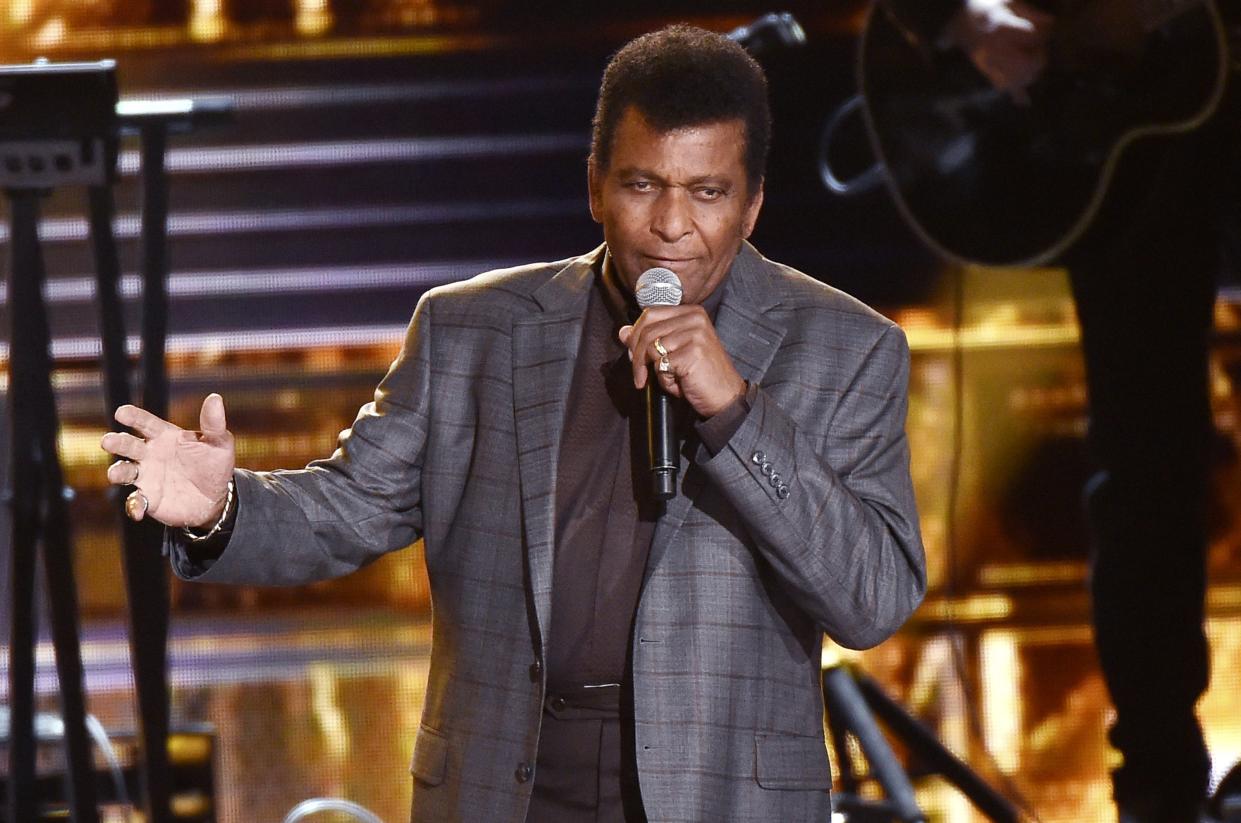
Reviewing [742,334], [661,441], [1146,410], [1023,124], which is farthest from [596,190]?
[1146,410]

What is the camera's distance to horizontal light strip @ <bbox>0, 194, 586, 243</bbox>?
10.6 feet

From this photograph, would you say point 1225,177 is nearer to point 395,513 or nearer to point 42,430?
point 395,513

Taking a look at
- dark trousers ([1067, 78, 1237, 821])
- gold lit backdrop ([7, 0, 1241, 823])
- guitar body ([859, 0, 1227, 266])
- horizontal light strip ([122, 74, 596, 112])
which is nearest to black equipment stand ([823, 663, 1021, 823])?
gold lit backdrop ([7, 0, 1241, 823])

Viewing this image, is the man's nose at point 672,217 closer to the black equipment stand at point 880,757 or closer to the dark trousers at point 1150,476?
the black equipment stand at point 880,757

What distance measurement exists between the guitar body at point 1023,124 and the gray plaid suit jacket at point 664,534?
5.15 feet

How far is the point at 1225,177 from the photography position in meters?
3.12

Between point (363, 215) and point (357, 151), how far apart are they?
0.15 meters

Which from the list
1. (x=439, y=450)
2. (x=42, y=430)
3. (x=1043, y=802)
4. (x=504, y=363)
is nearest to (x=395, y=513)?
(x=439, y=450)

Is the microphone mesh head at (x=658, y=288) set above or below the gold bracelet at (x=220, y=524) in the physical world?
above

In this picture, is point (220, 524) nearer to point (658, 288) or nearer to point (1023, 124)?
point (658, 288)

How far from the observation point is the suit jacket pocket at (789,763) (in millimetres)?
1586

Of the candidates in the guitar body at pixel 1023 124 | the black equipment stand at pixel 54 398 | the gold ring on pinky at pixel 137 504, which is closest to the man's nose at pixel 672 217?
the gold ring on pinky at pixel 137 504

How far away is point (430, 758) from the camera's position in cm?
165

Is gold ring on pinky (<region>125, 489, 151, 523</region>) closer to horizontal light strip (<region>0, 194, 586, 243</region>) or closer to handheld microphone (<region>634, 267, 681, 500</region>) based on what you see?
handheld microphone (<region>634, 267, 681, 500</region>)
